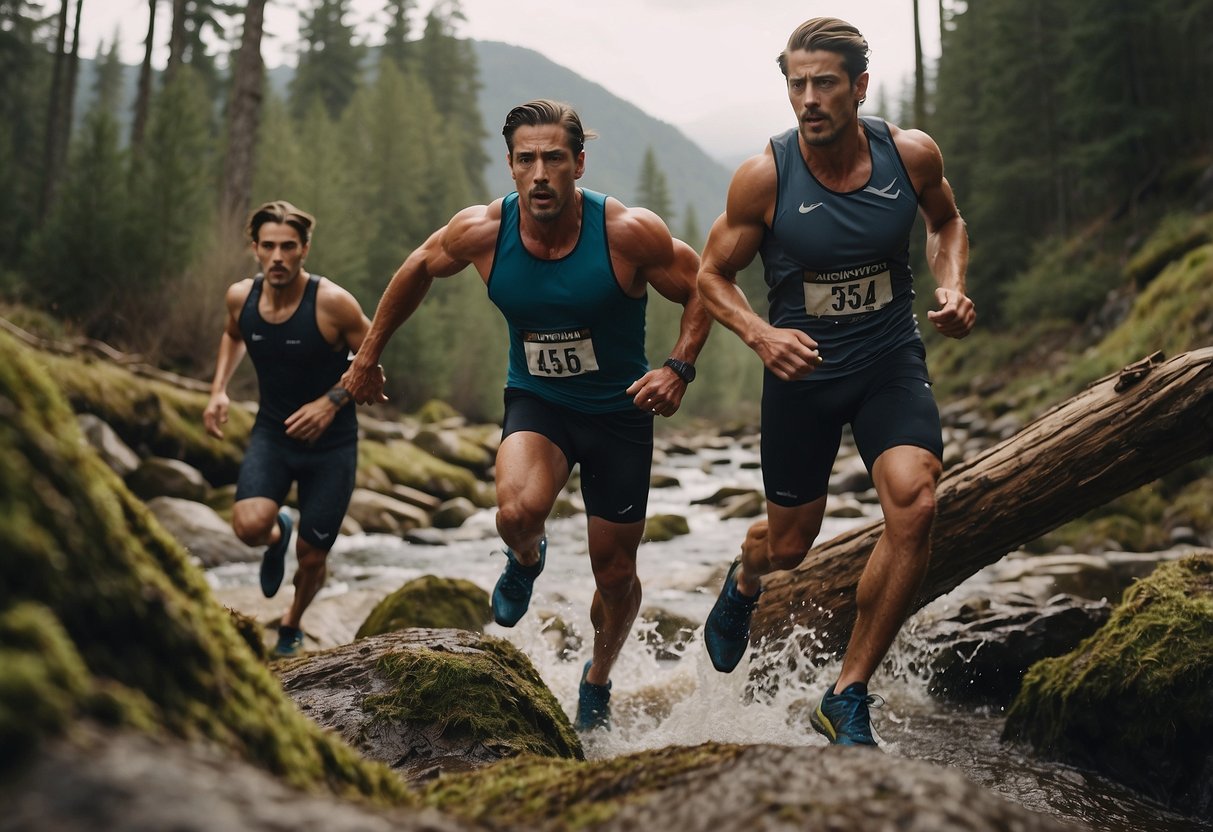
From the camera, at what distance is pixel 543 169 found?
4.89 metres

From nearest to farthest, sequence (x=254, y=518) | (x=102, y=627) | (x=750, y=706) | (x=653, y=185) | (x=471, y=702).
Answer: (x=102, y=627)
(x=471, y=702)
(x=750, y=706)
(x=254, y=518)
(x=653, y=185)

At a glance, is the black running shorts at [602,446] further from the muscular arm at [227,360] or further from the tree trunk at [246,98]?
the tree trunk at [246,98]

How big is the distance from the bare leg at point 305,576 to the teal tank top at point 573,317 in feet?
7.21

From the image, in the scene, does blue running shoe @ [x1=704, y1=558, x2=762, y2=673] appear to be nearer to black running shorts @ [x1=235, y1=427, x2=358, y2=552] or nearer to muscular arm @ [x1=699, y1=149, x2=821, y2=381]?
muscular arm @ [x1=699, y1=149, x2=821, y2=381]

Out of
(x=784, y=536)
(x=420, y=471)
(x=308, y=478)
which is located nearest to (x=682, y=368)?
(x=784, y=536)

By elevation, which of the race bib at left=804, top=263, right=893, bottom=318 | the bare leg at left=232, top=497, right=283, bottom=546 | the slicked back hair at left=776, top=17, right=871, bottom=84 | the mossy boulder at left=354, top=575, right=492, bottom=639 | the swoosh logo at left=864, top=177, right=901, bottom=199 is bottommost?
the mossy boulder at left=354, top=575, right=492, bottom=639

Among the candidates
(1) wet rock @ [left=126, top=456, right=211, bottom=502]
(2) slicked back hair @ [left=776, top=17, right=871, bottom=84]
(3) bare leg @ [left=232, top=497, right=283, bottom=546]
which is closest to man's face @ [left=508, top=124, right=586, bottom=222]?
Answer: (2) slicked back hair @ [left=776, top=17, right=871, bottom=84]

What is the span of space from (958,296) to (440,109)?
61.6 m

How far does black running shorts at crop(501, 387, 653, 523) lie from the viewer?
518 cm

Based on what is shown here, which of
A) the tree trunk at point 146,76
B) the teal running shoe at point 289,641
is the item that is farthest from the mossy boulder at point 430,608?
the tree trunk at point 146,76

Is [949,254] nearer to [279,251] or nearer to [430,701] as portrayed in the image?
[430,701]

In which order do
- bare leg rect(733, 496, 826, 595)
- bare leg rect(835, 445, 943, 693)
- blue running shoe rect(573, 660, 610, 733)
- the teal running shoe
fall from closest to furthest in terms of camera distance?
bare leg rect(835, 445, 943, 693), bare leg rect(733, 496, 826, 595), blue running shoe rect(573, 660, 610, 733), the teal running shoe

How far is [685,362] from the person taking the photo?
4.92 meters

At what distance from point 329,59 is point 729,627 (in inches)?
2211
